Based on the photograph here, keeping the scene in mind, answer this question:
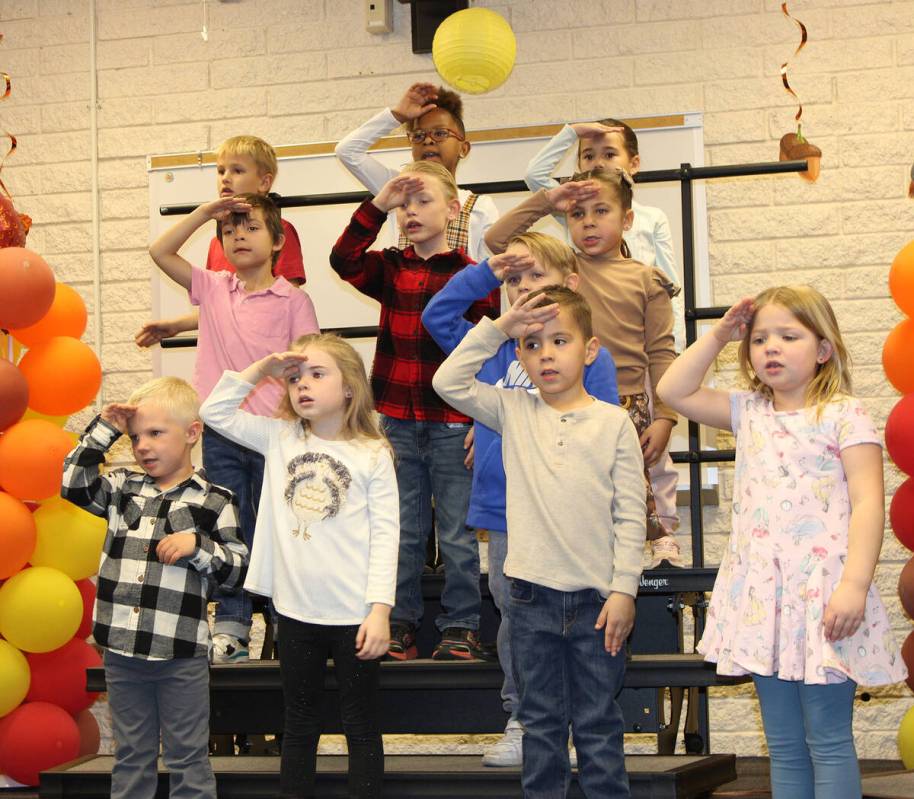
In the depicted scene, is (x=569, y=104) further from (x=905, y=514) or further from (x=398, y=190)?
(x=905, y=514)

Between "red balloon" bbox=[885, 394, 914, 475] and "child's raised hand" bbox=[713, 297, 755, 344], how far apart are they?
729mm

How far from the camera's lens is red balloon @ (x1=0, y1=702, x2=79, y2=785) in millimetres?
3553

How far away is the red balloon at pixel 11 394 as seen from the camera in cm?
341

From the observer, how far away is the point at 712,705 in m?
4.28

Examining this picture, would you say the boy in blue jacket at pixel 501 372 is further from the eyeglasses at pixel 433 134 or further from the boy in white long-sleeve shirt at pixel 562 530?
the eyeglasses at pixel 433 134

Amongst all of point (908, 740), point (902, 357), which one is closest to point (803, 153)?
point (902, 357)

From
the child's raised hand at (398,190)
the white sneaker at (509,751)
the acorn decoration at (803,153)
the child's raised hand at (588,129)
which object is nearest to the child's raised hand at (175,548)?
the white sneaker at (509,751)

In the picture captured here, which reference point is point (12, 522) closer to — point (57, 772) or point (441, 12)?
point (57, 772)

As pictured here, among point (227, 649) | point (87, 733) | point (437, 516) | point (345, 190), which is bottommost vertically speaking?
point (87, 733)

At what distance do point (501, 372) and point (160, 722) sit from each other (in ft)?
3.67

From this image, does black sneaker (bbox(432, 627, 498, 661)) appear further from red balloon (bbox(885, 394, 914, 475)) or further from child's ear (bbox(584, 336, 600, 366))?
red balloon (bbox(885, 394, 914, 475))

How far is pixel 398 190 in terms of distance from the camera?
326 centimetres

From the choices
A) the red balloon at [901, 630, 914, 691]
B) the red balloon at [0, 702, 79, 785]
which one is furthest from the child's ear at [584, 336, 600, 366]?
the red balloon at [0, 702, 79, 785]

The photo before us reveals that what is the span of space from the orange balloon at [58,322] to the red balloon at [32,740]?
1.06 m
